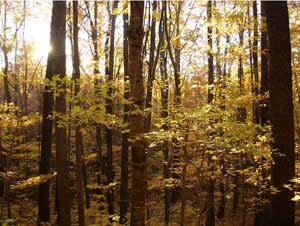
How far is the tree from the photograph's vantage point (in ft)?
13.5

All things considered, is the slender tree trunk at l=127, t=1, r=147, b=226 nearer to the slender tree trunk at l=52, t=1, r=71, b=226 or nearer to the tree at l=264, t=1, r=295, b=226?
the slender tree trunk at l=52, t=1, r=71, b=226

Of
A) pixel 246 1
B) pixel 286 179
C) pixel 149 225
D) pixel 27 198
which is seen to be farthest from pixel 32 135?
pixel 286 179

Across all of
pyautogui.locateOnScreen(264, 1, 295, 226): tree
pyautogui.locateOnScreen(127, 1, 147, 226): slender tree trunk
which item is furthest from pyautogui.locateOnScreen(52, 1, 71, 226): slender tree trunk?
pyautogui.locateOnScreen(264, 1, 295, 226): tree

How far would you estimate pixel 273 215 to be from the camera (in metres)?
4.21

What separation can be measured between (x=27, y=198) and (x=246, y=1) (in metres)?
14.1

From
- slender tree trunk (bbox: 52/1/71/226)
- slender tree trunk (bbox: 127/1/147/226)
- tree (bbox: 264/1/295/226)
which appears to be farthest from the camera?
slender tree trunk (bbox: 52/1/71/226)

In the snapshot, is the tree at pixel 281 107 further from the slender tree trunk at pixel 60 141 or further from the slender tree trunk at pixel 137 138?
the slender tree trunk at pixel 60 141

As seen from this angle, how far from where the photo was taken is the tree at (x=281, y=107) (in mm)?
4105

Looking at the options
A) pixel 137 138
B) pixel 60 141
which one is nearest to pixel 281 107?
pixel 137 138

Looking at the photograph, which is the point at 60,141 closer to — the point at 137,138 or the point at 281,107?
the point at 137,138

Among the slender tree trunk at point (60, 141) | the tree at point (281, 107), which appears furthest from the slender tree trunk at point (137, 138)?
the tree at point (281, 107)

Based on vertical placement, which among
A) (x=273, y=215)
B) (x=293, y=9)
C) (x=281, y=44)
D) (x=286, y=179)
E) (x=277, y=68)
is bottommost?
(x=273, y=215)

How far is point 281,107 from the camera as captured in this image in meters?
4.17

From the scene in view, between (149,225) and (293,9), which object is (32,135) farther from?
(293,9)
